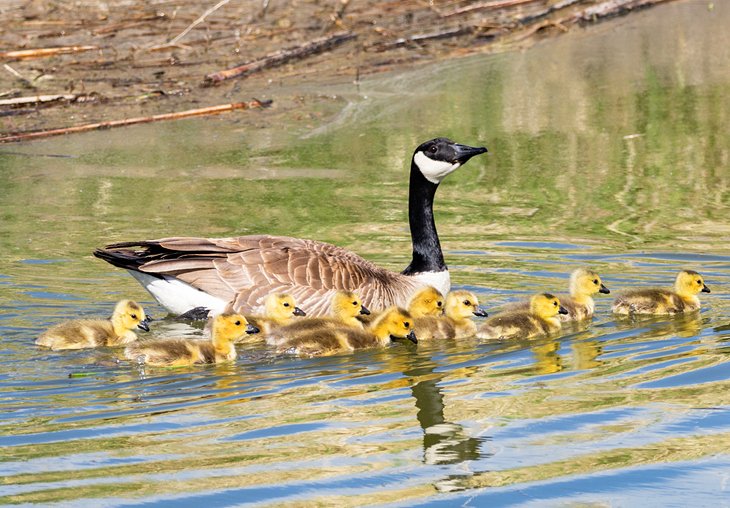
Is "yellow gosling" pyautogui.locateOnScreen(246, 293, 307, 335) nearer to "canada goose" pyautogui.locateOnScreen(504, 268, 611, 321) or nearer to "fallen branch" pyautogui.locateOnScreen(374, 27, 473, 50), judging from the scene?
"canada goose" pyautogui.locateOnScreen(504, 268, 611, 321)

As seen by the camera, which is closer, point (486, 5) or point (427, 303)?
point (427, 303)

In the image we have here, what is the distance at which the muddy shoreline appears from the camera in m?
14.8

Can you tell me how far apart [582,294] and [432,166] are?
5.06 ft

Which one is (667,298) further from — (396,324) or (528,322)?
(396,324)

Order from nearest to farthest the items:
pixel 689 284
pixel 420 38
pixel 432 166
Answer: pixel 689 284, pixel 432 166, pixel 420 38

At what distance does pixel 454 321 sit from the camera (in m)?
8.40

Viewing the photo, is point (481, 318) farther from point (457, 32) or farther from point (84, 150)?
point (457, 32)

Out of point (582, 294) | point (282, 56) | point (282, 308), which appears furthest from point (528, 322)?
point (282, 56)

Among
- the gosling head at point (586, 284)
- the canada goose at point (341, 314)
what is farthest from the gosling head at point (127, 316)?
the gosling head at point (586, 284)

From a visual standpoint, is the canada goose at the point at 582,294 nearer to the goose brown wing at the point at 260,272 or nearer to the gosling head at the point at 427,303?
the gosling head at the point at 427,303

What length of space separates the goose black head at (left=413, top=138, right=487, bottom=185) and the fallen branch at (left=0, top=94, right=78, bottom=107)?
6073 mm

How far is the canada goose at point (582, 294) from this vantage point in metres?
8.63

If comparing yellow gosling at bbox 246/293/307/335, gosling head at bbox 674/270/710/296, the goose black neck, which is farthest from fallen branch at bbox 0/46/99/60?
gosling head at bbox 674/270/710/296

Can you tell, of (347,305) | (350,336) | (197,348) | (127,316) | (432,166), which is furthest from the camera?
(432,166)
